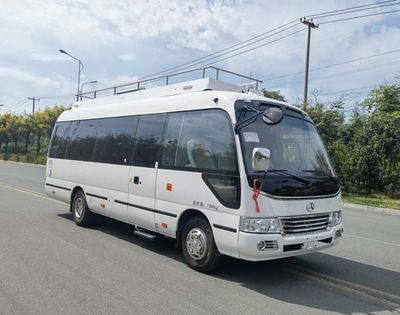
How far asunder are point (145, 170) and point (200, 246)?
1912 mm

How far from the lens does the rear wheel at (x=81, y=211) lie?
9.56 metres

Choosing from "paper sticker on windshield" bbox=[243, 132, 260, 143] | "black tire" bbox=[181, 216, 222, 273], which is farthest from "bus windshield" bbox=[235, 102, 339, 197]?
"black tire" bbox=[181, 216, 222, 273]

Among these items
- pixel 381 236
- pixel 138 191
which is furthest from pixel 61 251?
pixel 381 236

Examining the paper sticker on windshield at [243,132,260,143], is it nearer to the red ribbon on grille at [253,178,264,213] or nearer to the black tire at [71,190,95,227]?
the red ribbon on grille at [253,178,264,213]

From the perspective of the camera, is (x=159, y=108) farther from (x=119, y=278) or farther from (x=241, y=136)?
(x=119, y=278)

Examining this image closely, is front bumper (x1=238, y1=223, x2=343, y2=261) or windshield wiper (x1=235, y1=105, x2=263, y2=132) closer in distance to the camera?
front bumper (x1=238, y1=223, x2=343, y2=261)

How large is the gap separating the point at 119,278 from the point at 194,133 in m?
2.37

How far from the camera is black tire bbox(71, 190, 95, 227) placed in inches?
377

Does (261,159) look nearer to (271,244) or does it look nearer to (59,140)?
(271,244)

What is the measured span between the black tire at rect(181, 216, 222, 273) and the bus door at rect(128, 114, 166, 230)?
1.00 m

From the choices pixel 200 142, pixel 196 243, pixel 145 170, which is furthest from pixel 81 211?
pixel 200 142

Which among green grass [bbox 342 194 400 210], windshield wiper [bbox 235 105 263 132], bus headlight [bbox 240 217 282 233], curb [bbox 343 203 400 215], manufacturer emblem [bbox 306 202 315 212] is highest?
windshield wiper [bbox 235 105 263 132]

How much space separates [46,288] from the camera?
541cm

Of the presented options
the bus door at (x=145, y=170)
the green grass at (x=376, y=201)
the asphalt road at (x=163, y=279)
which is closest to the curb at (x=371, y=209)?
the green grass at (x=376, y=201)
